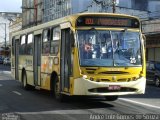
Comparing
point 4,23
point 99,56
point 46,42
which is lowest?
point 99,56

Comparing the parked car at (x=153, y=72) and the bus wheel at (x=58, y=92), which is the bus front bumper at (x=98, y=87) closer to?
the bus wheel at (x=58, y=92)

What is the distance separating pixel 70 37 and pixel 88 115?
3.14 metres

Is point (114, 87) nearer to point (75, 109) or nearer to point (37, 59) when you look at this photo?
point (75, 109)

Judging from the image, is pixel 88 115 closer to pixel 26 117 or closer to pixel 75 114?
pixel 75 114

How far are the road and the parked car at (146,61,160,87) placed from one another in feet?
35.5

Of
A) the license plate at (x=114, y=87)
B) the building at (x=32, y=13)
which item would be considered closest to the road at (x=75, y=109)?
the license plate at (x=114, y=87)

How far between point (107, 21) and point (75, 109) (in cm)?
304

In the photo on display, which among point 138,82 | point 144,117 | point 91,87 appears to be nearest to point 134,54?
point 138,82

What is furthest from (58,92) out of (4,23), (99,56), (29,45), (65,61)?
(4,23)

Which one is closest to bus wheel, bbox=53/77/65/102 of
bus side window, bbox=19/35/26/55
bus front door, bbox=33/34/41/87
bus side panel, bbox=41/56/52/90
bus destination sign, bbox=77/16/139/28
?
bus side panel, bbox=41/56/52/90

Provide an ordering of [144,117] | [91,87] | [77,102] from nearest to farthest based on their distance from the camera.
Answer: [144,117] < [91,87] < [77,102]

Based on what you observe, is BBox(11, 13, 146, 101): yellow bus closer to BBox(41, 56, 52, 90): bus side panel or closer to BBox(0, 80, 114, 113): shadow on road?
BBox(0, 80, 114, 113): shadow on road

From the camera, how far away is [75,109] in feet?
47.9

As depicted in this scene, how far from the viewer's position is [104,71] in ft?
48.4
